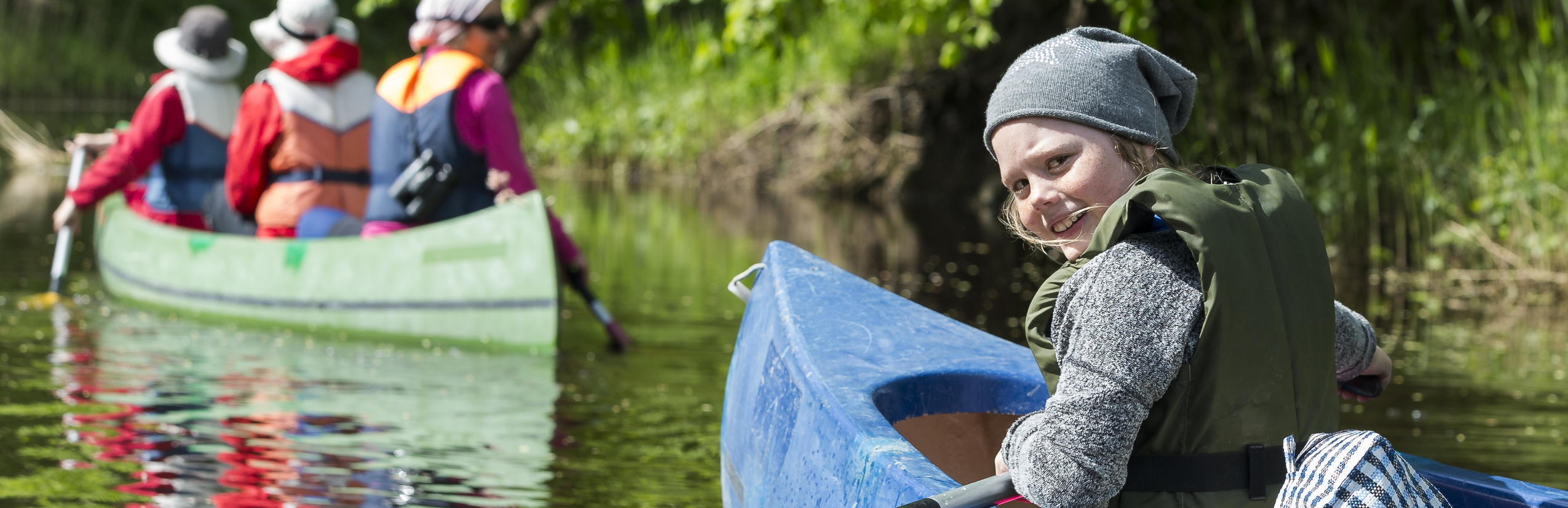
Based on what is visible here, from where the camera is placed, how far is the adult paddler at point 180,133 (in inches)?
233

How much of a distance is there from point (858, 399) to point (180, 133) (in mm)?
4676

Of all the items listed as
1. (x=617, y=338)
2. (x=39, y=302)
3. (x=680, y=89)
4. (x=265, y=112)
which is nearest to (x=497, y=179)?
(x=617, y=338)

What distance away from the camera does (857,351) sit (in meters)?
2.54

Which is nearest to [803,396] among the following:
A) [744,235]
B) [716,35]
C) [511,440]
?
[511,440]

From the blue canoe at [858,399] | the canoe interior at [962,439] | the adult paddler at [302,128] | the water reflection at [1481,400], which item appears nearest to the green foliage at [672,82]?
the adult paddler at [302,128]

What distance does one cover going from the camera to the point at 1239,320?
1560mm

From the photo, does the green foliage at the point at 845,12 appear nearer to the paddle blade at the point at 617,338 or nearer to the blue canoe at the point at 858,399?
the paddle blade at the point at 617,338

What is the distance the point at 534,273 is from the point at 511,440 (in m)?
1.22

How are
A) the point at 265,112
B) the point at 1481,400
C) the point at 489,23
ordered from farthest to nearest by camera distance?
the point at 265,112
the point at 489,23
the point at 1481,400

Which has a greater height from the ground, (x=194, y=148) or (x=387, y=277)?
(x=194, y=148)

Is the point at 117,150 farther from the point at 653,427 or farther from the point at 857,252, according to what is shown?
the point at 857,252

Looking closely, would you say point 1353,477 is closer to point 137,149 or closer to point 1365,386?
point 1365,386

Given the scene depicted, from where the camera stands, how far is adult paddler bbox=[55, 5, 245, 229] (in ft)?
19.5

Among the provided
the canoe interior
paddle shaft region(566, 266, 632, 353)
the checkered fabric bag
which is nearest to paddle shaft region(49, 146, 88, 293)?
paddle shaft region(566, 266, 632, 353)
